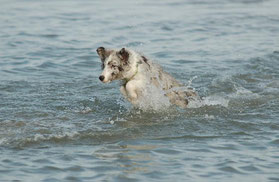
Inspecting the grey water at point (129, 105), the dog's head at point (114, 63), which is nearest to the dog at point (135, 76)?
the dog's head at point (114, 63)

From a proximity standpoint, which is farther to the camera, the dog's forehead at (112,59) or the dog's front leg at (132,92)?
the dog's front leg at (132,92)

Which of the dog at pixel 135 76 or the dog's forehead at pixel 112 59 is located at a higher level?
the dog's forehead at pixel 112 59

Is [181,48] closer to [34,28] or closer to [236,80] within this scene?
[236,80]

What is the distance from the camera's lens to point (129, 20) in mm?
19109

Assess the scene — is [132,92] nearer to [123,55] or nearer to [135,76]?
[135,76]

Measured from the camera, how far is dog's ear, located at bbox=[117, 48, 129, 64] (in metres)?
9.27

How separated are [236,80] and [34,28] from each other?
303 inches

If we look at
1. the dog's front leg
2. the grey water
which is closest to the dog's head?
the dog's front leg

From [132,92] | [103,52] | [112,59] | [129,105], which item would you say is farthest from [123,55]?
[129,105]

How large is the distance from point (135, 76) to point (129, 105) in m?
0.89

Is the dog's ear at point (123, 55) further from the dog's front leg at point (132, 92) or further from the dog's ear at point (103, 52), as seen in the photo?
the dog's front leg at point (132, 92)

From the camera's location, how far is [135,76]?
964cm

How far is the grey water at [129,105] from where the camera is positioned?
24.7 ft

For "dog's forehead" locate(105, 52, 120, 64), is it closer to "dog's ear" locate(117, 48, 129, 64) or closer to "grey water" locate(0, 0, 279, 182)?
"dog's ear" locate(117, 48, 129, 64)
